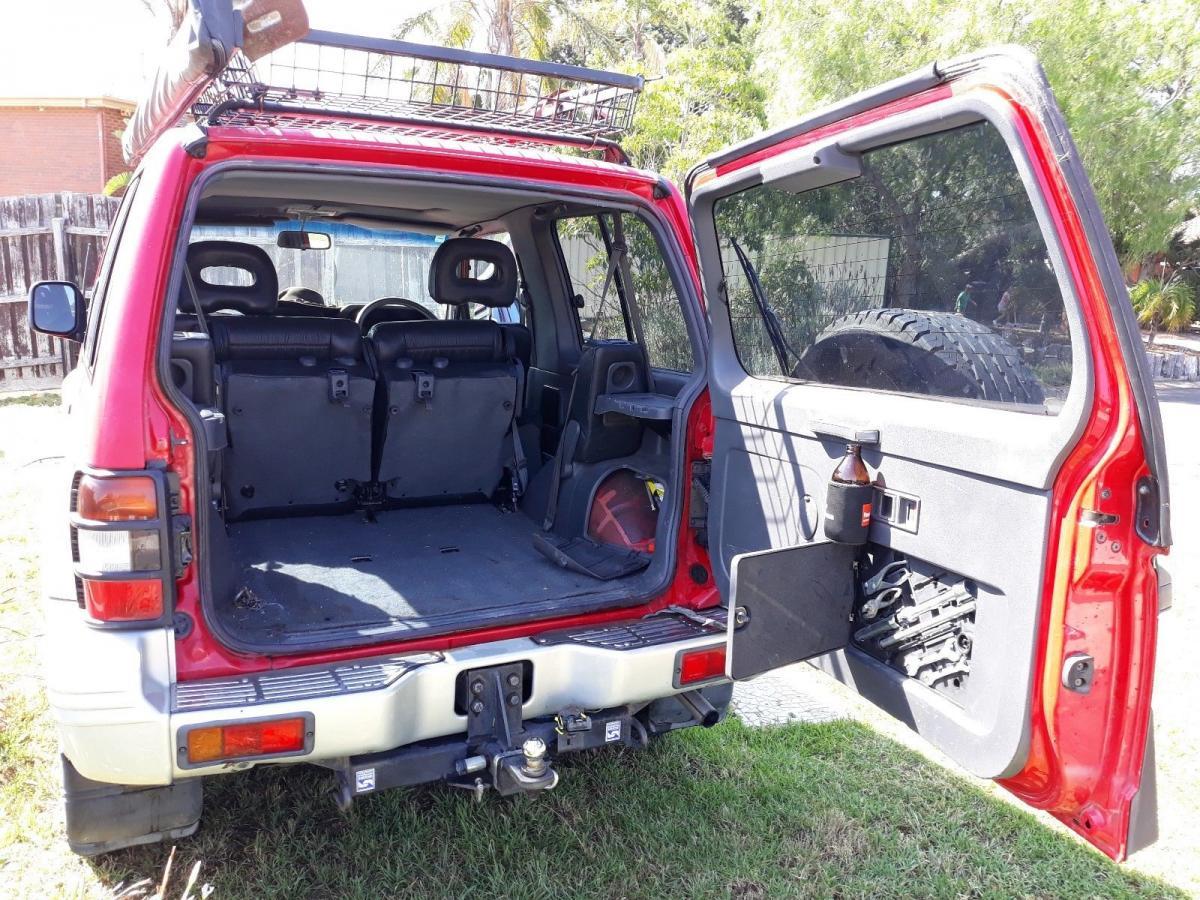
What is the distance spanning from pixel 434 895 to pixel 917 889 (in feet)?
4.81

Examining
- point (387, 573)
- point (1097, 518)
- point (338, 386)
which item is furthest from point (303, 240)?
point (1097, 518)

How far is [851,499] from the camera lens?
217cm

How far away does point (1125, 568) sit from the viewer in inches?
68.1

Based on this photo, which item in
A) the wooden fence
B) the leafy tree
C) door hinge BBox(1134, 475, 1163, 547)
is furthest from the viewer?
the wooden fence

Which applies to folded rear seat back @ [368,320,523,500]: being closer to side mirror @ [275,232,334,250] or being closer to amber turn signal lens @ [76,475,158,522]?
side mirror @ [275,232,334,250]

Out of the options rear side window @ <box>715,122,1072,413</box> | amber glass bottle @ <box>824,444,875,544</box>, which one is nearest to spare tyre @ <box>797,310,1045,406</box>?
rear side window @ <box>715,122,1072,413</box>

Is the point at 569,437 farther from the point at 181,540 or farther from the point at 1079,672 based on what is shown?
the point at 1079,672

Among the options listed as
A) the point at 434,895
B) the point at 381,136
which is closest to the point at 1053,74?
the point at 381,136

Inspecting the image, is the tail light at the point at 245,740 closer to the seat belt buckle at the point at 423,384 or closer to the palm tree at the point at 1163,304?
the seat belt buckle at the point at 423,384

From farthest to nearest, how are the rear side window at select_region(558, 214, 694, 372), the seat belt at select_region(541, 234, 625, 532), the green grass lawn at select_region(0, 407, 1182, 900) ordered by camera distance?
the seat belt at select_region(541, 234, 625, 532)
the rear side window at select_region(558, 214, 694, 372)
the green grass lawn at select_region(0, 407, 1182, 900)

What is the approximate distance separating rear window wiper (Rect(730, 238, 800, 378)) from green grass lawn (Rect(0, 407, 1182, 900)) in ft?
5.07

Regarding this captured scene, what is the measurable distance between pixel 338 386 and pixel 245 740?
1.85 m

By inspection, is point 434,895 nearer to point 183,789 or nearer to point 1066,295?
point 183,789

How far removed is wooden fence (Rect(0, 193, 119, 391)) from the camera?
430 inches
